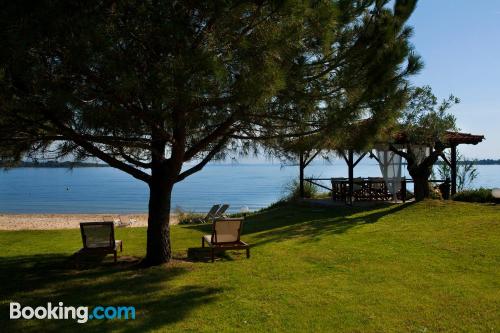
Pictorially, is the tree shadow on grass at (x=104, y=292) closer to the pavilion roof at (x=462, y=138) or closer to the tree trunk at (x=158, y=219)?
the tree trunk at (x=158, y=219)

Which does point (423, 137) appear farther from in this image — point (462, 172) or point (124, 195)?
point (124, 195)

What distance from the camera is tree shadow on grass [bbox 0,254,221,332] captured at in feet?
15.1

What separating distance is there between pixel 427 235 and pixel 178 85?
6.78 meters

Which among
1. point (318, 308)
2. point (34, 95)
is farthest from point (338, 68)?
point (34, 95)

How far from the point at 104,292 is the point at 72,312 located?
2.66 feet

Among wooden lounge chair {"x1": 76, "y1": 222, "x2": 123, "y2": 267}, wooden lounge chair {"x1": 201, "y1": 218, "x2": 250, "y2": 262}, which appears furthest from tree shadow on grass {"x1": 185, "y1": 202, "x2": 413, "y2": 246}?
wooden lounge chair {"x1": 76, "y1": 222, "x2": 123, "y2": 267}

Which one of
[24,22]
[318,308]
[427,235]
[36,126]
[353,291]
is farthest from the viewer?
[427,235]

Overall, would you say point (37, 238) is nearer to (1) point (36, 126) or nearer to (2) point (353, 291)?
(1) point (36, 126)

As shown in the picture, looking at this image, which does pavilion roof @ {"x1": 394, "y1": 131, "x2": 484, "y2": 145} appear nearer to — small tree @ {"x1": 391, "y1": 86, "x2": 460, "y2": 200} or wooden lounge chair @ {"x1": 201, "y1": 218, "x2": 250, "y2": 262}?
small tree @ {"x1": 391, "y1": 86, "x2": 460, "y2": 200}

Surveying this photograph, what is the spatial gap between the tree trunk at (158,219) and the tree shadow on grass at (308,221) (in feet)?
8.53

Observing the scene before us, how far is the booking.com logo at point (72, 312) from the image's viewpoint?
15.8 ft

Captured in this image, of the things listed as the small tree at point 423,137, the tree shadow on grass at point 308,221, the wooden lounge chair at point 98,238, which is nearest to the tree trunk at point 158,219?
the wooden lounge chair at point 98,238

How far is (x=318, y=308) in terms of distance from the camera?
5.06m

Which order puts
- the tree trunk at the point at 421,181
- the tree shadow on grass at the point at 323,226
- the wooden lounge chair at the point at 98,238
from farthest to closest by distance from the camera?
the tree trunk at the point at 421,181
the tree shadow on grass at the point at 323,226
the wooden lounge chair at the point at 98,238
